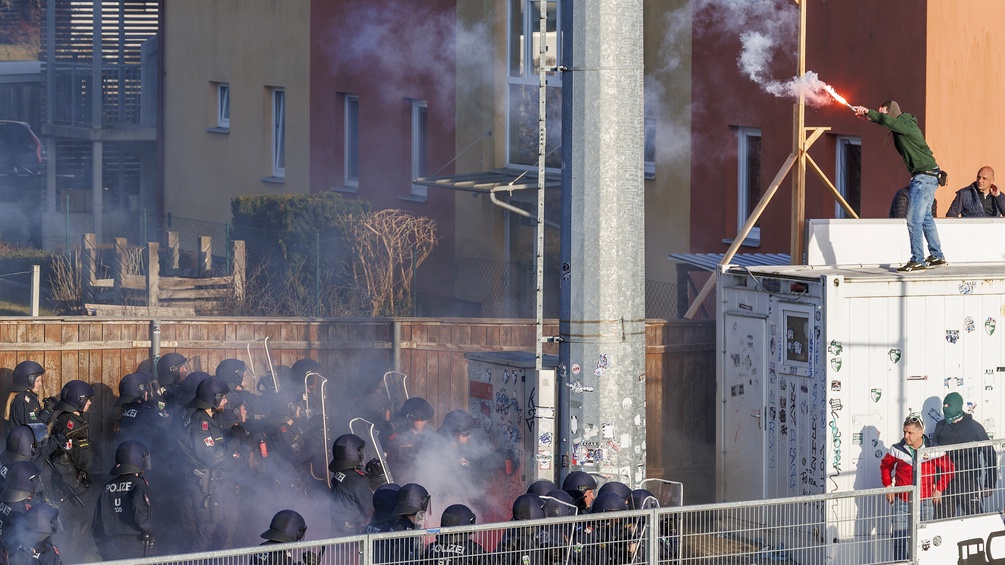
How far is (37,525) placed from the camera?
902 centimetres

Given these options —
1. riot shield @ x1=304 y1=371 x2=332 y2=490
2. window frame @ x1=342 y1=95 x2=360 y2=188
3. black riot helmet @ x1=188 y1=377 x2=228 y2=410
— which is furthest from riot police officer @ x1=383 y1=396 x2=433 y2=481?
window frame @ x1=342 y1=95 x2=360 y2=188

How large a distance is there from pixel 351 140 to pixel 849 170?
11.6 m

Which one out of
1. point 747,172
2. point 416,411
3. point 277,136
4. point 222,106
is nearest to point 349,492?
point 416,411

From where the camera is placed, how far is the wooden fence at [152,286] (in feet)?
61.6

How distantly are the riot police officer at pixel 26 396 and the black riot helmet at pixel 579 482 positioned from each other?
4.87 meters

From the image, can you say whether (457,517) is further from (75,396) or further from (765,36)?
(765,36)

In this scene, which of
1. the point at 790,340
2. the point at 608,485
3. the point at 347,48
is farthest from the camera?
the point at 347,48

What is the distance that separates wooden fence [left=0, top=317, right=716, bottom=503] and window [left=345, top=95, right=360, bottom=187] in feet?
40.5

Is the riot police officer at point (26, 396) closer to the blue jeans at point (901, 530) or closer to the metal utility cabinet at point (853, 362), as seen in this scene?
the metal utility cabinet at point (853, 362)

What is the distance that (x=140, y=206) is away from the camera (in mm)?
35375

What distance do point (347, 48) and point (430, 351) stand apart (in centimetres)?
1255

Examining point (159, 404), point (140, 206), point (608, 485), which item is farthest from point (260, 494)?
point (140, 206)

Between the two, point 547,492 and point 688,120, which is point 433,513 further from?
point 688,120

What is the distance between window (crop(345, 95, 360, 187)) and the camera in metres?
26.0
